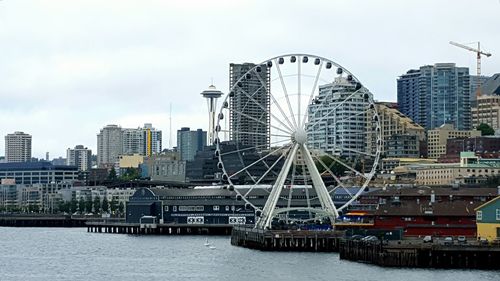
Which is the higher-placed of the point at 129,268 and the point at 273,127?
the point at 273,127

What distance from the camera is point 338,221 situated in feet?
383

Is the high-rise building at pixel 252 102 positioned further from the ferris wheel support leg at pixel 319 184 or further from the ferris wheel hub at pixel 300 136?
the ferris wheel support leg at pixel 319 184

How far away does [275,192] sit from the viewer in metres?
117

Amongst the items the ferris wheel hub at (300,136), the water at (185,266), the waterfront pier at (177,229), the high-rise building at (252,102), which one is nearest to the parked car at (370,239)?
the water at (185,266)

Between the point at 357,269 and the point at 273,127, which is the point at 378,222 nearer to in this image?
the point at 273,127

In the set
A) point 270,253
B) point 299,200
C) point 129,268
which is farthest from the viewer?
point 299,200

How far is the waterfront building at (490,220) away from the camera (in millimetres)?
91000

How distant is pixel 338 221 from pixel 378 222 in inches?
288

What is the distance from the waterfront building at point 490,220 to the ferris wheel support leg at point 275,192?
82.4 ft

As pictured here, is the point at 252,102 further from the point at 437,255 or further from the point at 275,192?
the point at 437,255

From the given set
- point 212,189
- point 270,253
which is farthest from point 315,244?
point 212,189

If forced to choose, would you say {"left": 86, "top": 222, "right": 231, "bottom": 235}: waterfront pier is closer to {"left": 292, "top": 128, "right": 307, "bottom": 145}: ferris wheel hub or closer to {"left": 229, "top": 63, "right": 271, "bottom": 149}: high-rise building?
{"left": 229, "top": 63, "right": 271, "bottom": 149}: high-rise building

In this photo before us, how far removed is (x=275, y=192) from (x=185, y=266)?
789 inches

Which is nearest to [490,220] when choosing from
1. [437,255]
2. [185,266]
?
[437,255]
